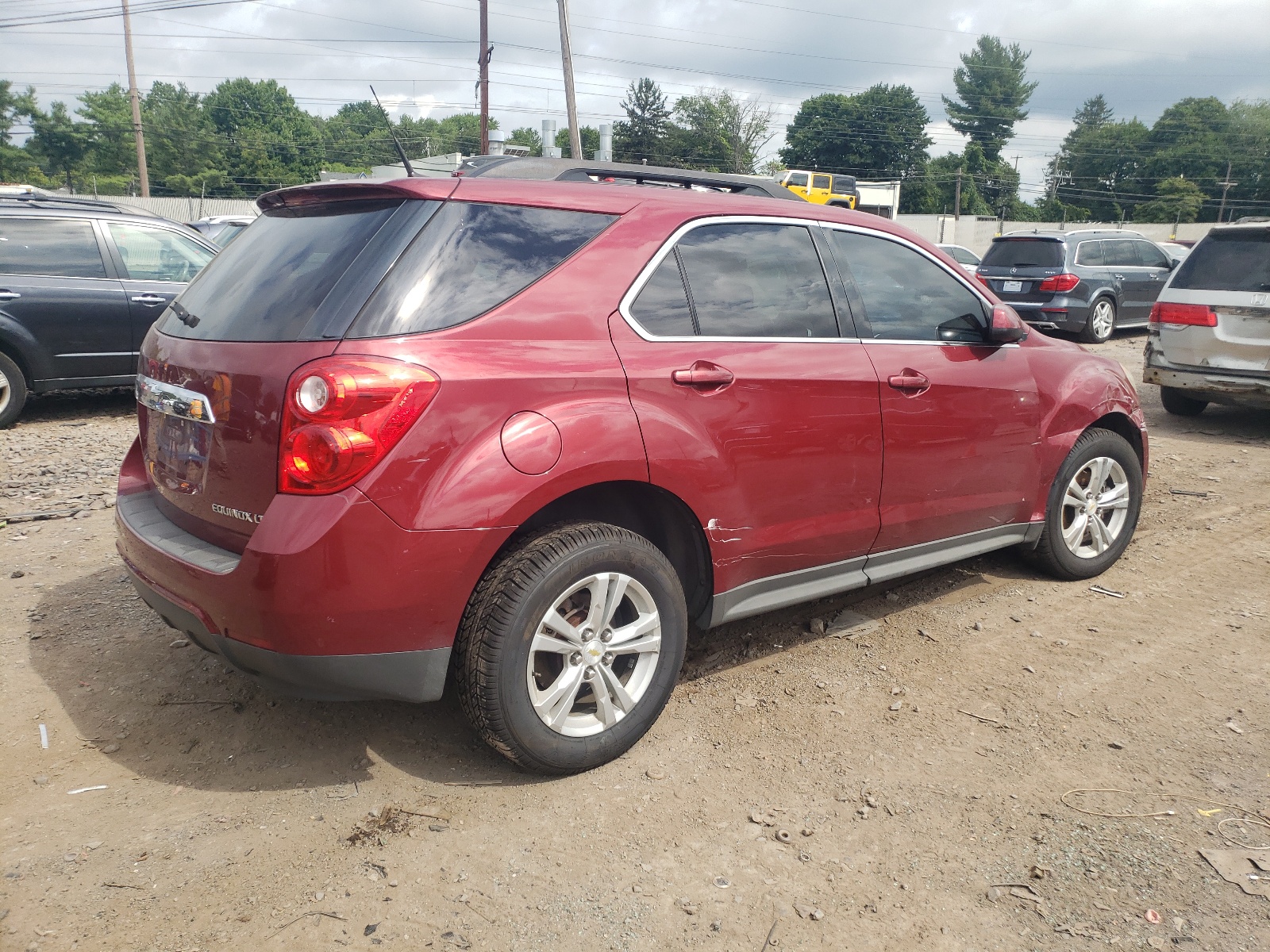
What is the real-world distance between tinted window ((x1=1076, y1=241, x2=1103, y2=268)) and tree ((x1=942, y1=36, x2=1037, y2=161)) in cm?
9772

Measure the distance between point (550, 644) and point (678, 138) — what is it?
83.0m

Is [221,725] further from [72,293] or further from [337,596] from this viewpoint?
[72,293]

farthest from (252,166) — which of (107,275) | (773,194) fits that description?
(773,194)

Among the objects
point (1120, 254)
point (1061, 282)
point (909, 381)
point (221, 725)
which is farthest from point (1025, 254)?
point (221, 725)

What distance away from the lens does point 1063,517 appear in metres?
4.68

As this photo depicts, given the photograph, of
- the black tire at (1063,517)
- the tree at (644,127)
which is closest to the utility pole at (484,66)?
the black tire at (1063,517)

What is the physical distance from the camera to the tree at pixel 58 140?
7262 cm

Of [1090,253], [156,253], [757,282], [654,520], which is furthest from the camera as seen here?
[1090,253]

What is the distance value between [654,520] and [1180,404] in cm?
788

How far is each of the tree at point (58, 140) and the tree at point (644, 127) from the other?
134 ft

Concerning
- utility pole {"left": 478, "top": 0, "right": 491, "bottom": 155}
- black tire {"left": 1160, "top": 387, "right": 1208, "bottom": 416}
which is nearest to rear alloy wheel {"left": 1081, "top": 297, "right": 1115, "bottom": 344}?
black tire {"left": 1160, "top": 387, "right": 1208, "bottom": 416}

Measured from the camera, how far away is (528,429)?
2742 millimetres

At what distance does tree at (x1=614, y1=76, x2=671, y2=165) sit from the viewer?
80.2 m

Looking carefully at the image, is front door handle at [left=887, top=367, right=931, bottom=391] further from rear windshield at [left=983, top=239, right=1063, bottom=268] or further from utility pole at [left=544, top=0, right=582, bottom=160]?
utility pole at [left=544, top=0, right=582, bottom=160]
